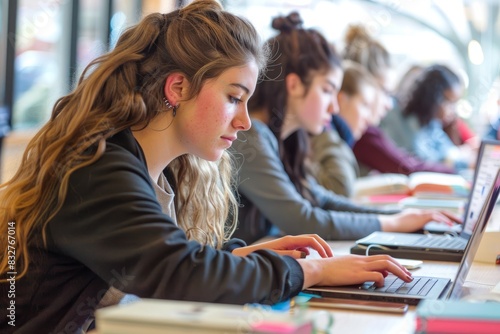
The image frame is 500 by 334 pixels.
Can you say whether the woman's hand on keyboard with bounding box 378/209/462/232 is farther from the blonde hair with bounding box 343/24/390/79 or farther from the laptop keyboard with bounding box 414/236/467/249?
the blonde hair with bounding box 343/24/390/79

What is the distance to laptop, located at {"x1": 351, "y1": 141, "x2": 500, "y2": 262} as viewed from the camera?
2137 millimetres

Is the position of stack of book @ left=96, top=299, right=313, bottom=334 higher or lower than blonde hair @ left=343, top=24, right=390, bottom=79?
higher

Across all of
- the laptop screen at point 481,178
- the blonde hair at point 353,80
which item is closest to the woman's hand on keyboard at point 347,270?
the laptop screen at point 481,178

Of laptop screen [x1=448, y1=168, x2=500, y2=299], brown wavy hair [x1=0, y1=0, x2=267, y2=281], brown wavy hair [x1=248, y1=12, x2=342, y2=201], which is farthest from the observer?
brown wavy hair [x1=248, y1=12, x2=342, y2=201]

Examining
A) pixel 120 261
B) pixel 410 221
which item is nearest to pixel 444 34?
pixel 410 221

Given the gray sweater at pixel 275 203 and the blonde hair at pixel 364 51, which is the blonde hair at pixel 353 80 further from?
the gray sweater at pixel 275 203

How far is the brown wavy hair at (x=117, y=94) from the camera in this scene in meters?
1.48

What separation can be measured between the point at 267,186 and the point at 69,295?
1.13m

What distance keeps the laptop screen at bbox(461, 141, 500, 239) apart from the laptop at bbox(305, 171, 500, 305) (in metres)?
0.60

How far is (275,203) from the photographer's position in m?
2.56

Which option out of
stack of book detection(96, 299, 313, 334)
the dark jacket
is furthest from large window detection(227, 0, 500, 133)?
stack of book detection(96, 299, 313, 334)

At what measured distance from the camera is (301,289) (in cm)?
153

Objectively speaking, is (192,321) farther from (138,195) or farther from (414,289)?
(414,289)

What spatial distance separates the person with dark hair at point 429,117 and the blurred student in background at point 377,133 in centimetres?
11
